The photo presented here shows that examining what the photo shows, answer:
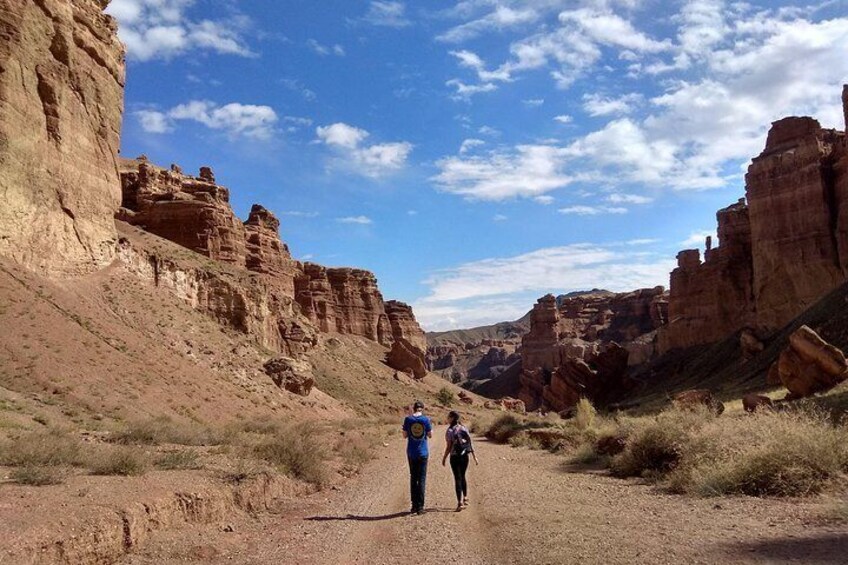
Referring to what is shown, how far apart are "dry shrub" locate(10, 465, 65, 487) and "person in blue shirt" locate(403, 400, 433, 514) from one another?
5297mm

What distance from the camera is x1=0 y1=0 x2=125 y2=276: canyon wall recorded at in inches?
1073

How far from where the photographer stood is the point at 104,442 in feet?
47.3

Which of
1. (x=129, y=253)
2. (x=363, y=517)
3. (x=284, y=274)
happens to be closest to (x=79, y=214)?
(x=129, y=253)

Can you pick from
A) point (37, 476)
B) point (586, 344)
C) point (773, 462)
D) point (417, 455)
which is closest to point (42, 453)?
point (37, 476)

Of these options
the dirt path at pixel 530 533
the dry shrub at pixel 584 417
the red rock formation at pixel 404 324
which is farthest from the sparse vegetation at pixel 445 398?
the dirt path at pixel 530 533

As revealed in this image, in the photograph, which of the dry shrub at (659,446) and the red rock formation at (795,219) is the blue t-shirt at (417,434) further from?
the red rock formation at (795,219)

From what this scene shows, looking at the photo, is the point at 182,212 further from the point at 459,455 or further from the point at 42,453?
the point at 459,455

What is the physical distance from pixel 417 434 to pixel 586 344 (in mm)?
96329

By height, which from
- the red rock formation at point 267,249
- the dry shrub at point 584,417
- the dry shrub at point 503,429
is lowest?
the dry shrub at point 503,429

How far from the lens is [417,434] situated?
10828mm

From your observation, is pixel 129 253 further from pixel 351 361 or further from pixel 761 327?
pixel 761 327

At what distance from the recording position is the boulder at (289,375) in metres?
42.9

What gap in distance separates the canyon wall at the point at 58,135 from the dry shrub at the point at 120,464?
20666mm

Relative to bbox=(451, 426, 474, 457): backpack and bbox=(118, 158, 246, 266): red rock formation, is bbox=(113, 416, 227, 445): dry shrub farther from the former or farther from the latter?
bbox=(118, 158, 246, 266): red rock formation
